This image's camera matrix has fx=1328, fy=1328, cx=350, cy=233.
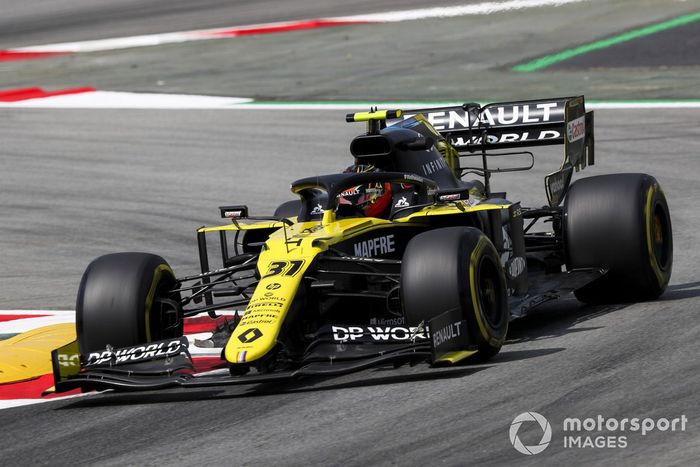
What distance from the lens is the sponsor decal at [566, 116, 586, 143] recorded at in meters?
11.8

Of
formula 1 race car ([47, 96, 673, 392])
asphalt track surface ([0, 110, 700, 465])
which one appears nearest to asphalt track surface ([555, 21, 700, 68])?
asphalt track surface ([0, 110, 700, 465])

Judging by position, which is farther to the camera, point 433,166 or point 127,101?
point 127,101

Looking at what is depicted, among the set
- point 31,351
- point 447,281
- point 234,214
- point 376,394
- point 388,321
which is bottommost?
point 31,351

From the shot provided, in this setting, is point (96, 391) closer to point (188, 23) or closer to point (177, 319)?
point (177, 319)

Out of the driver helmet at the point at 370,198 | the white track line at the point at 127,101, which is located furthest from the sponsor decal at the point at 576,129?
the white track line at the point at 127,101

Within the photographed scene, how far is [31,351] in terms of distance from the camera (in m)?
10.1

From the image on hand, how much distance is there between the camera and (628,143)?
18641 millimetres

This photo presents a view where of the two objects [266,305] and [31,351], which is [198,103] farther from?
[266,305]

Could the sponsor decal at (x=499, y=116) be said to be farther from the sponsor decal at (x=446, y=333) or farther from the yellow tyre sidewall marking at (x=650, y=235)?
the sponsor decal at (x=446, y=333)

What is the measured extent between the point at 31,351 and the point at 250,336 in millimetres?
2649

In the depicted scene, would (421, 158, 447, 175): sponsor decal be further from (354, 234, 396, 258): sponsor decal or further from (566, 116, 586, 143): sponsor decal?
(566, 116, 586, 143): sponsor decal

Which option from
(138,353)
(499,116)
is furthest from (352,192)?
(499,116)

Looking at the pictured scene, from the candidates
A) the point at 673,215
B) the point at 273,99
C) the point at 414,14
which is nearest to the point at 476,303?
the point at 673,215

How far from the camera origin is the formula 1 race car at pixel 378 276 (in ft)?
27.0
